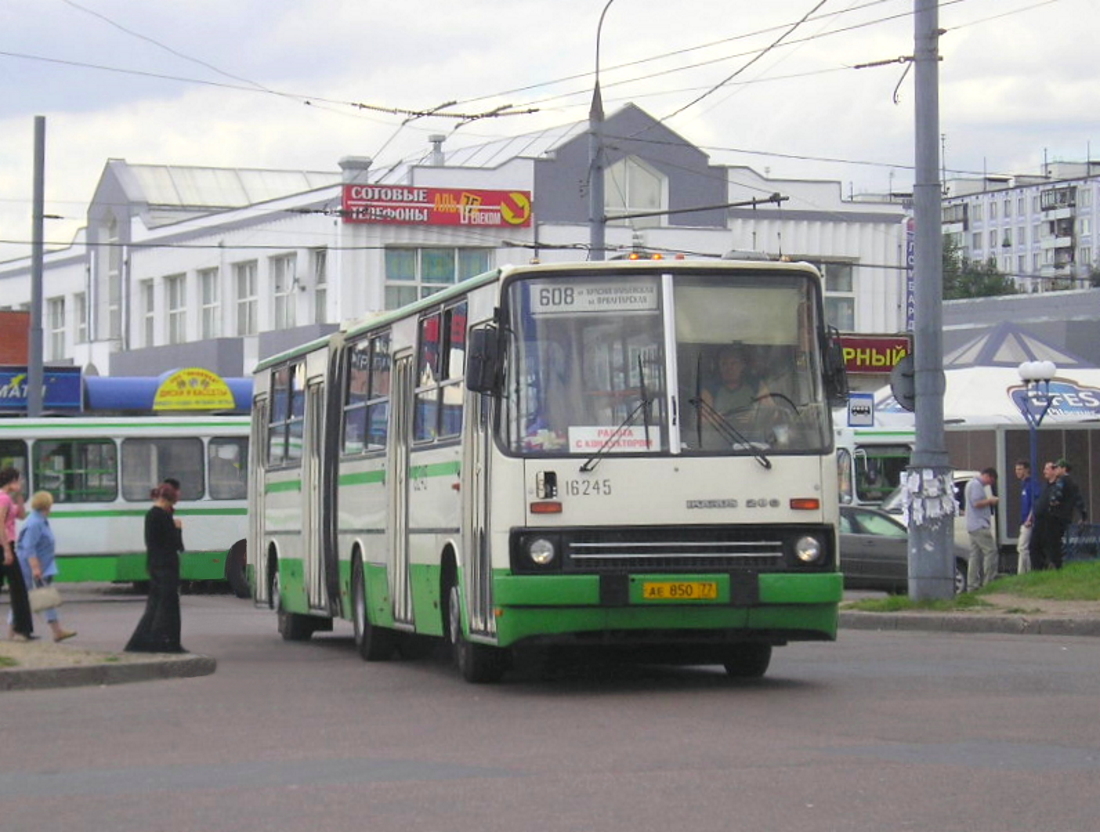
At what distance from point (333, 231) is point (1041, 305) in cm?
2423

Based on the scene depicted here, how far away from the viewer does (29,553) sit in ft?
66.2

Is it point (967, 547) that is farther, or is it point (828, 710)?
point (967, 547)

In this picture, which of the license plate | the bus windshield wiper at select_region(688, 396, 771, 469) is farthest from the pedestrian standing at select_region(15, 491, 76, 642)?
the bus windshield wiper at select_region(688, 396, 771, 469)

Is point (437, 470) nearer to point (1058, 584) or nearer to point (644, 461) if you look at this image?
point (644, 461)

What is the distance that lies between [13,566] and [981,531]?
1357cm

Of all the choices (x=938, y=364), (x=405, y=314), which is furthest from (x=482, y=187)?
(x=405, y=314)

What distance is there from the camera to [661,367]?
1459cm

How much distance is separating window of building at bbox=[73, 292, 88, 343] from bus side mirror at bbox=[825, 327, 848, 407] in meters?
61.2

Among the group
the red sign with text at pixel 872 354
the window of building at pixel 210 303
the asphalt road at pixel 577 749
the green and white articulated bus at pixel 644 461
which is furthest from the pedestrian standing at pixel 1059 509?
the window of building at pixel 210 303

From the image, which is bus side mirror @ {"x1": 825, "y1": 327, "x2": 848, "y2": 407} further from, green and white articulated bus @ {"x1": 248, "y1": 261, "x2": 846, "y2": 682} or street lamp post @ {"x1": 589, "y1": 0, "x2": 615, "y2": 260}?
street lamp post @ {"x1": 589, "y1": 0, "x2": 615, "y2": 260}

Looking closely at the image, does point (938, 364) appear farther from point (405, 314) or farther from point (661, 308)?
point (661, 308)

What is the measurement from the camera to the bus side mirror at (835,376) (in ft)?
48.5

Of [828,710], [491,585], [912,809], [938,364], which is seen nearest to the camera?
[912,809]

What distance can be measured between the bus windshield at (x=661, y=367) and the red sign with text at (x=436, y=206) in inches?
1625
